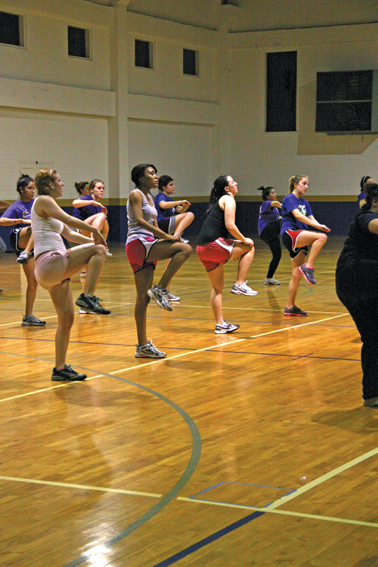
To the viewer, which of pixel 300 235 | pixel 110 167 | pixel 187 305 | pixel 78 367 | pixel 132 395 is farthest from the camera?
pixel 110 167

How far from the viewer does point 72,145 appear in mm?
22031

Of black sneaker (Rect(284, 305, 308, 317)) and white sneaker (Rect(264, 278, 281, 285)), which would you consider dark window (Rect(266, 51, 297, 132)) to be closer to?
white sneaker (Rect(264, 278, 281, 285))

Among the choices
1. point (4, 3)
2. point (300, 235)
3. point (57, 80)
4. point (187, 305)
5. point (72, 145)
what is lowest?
point (187, 305)

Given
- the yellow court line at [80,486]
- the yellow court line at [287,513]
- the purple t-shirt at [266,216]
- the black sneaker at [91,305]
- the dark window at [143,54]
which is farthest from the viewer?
the dark window at [143,54]

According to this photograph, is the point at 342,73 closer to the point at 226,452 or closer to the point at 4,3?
the point at 4,3

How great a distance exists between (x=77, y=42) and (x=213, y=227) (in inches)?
606

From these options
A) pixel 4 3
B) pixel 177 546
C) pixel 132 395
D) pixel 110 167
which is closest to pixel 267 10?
pixel 110 167

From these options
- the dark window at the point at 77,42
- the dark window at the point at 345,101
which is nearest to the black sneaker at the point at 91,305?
the dark window at the point at 77,42

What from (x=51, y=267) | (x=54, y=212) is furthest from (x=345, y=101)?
(x=51, y=267)

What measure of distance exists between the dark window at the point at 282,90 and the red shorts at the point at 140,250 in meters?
19.9

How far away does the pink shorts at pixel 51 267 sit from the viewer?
580 centimetres

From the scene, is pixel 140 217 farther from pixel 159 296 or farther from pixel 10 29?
pixel 10 29

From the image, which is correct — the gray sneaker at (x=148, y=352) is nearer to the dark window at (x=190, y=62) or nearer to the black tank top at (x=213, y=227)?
the black tank top at (x=213, y=227)

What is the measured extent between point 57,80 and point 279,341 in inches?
608
